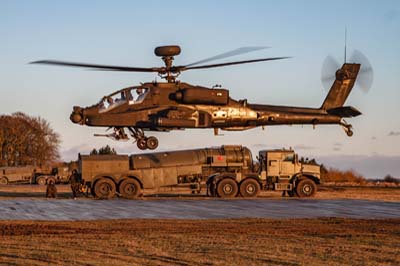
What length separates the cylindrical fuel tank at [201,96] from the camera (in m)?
34.7

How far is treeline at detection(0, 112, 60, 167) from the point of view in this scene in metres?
94.5

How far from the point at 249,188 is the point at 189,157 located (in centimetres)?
368

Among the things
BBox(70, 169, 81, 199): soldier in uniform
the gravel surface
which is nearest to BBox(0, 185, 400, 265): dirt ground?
the gravel surface

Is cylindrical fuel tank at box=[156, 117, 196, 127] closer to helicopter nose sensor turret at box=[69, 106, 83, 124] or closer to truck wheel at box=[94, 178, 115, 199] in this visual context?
helicopter nose sensor turret at box=[69, 106, 83, 124]

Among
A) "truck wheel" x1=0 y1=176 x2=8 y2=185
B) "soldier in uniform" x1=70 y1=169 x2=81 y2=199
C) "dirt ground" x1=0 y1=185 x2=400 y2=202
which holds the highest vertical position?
"truck wheel" x1=0 y1=176 x2=8 y2=185

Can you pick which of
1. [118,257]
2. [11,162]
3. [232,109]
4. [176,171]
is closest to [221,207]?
[232,109]

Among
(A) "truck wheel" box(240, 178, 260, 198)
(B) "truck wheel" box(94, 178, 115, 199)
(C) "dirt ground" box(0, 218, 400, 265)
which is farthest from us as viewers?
(A) "truck wheel" box(240, 178, 260, 198)

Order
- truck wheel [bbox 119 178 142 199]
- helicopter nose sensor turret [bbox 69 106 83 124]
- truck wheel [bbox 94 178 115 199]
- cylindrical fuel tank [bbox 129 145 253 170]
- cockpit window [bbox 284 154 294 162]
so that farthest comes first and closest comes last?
cockpit window [bbox 284 154 294 162] < cylindrical fuel tank [bbox 129 145 253 170] < truck wheel [bbox 119 178 142 199] < truck wheel [bbox 94 178 115 199] < helicopter nose sensor turret [bbox 69 106 83 124]

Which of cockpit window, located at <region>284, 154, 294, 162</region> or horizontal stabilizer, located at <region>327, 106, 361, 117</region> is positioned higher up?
horizontal stabilizer, located at <region>327, 106, 361, 117</region>

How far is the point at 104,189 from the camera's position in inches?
1661

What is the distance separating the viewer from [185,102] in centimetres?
3469

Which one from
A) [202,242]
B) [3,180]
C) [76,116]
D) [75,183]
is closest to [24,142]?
[3,180]

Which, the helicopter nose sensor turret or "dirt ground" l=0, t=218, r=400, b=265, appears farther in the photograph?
the helicopter nose sensor turret

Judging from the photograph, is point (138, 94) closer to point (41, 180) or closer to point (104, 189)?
point (104, 189)
